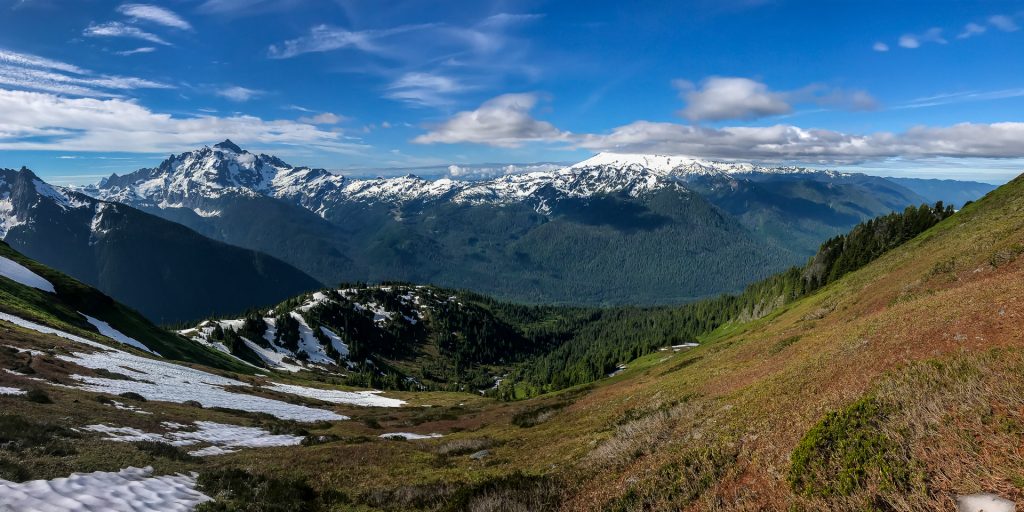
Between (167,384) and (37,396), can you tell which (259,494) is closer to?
(37,396)

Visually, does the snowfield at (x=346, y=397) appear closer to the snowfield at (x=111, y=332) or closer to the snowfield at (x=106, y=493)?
the snowfield at (x=111, y=332)

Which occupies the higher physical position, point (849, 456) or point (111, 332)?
point (849, 456)

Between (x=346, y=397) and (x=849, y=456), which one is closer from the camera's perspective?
(x=849, y=456)

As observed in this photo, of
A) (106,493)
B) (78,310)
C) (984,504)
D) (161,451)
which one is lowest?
(78,310)

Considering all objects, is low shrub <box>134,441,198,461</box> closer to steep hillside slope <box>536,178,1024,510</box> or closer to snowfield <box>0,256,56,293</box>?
steep hillside slope <box>536,178,1024,510</box>

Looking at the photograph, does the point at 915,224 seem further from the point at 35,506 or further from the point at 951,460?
the point at 35,506

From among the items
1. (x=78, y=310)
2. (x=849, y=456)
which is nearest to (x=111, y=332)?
(x=78, y=310)

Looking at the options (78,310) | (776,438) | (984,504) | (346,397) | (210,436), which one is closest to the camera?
(984,504)

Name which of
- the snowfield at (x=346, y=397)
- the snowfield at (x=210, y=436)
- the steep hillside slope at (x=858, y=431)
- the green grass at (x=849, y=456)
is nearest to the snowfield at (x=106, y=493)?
the snowfield at (x=210, y=436)

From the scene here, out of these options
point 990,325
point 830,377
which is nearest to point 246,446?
point 830,377
